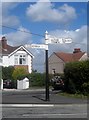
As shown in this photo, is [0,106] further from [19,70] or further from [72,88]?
[19,70]

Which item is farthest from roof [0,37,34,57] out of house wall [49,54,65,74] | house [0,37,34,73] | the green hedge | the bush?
the green hedge

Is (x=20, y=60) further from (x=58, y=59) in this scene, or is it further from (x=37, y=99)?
(x=37, y=99)

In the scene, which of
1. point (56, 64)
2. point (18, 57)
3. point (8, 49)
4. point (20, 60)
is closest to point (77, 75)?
point (18, 57)

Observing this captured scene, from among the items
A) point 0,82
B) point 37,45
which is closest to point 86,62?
point 37,45

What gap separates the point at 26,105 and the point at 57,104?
171 cm

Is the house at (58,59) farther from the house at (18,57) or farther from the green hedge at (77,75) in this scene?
the green hedge at (77,75)

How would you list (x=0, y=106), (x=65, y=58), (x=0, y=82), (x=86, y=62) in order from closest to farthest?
(x=0, y=106)
(x=86, y=62)
(x=0, y=82)
(x=65, y=58)

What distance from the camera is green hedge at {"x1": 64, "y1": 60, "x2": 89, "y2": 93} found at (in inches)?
1037

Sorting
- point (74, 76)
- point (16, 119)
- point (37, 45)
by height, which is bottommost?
point (16, 119)

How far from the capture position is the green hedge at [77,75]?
26344mm

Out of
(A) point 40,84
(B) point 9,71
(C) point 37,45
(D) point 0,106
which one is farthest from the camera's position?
(B) point 9,71

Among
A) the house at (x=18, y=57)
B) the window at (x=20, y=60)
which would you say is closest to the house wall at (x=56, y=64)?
the house at (x=18, y=57)

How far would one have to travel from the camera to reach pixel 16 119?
13461 millimetres

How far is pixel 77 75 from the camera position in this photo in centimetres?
2700
